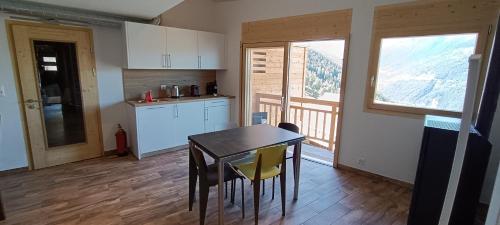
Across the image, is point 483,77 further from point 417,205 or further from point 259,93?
point 259,93

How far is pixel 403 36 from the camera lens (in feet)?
9.72

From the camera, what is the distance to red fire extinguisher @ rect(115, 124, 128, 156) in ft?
13.3

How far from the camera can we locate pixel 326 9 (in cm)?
348

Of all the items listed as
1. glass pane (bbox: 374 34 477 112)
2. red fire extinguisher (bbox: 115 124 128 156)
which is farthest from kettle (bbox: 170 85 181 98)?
glass pane (bbox: 374 34 477 112)

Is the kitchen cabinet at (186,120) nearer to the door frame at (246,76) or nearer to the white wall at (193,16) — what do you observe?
the door frame at (246,76)

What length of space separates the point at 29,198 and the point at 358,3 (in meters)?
4.64

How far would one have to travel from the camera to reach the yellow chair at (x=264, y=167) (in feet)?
7.27

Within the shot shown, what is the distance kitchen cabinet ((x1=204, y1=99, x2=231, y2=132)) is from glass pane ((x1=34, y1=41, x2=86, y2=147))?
2.01 m

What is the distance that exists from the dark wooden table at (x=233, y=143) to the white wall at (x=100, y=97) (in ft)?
7.46

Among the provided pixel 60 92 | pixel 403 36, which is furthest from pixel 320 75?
pixel 60 92

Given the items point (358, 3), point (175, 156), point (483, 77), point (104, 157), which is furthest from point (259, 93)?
point (483, 77)

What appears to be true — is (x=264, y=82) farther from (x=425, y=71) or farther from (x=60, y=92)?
(x=60, y=92)

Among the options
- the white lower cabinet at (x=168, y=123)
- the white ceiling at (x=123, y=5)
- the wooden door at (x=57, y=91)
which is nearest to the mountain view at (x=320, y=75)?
the white lower cabinet at (x=168, y=123)

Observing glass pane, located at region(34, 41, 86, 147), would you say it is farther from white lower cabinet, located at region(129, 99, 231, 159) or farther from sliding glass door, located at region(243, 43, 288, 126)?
sliding glass door, located at region(243, 43, 288, 126)
